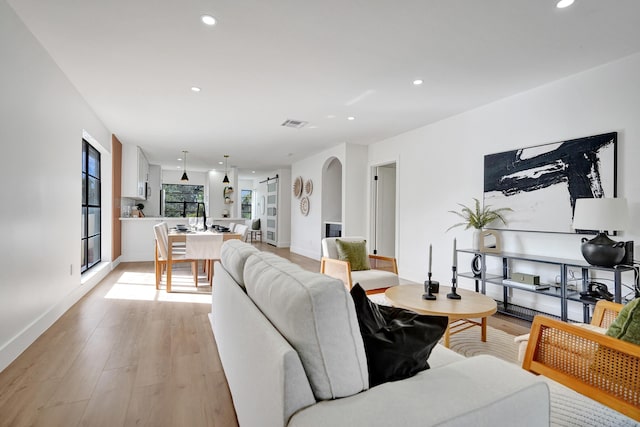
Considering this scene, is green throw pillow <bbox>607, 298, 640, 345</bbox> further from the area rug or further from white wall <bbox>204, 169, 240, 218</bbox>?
white wall <bbox>204, 169, 240, 218</bbox>

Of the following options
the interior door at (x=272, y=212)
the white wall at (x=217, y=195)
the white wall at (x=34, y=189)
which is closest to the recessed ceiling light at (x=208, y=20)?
the white wall at (x=34, y=189)

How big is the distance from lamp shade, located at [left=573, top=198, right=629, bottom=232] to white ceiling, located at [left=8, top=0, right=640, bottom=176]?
129cm

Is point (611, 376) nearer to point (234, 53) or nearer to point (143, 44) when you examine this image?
point (234, 53)

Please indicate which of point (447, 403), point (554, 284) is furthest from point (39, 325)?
point (554, 284)

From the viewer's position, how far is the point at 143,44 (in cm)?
260

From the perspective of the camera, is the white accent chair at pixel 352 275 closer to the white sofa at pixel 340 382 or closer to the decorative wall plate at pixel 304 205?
the white sofa at pixel 340 382

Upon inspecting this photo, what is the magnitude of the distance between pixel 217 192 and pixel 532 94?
8.53 m

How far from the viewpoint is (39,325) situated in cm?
269

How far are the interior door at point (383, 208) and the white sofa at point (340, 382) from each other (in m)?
5.07

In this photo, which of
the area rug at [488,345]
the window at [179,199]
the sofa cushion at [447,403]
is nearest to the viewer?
the sofa cushion at [447,403]

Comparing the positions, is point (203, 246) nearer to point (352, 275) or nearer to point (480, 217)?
point (352, 275)

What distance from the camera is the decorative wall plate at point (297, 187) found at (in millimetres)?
8281

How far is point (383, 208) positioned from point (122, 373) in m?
5.02

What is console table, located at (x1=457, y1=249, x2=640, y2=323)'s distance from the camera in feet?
8.89
